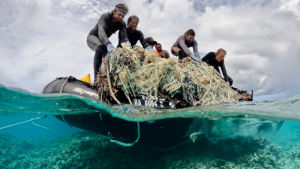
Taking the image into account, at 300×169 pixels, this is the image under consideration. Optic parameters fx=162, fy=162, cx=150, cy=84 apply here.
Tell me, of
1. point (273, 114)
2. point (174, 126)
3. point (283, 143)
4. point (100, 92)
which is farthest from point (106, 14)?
point (283, 143)

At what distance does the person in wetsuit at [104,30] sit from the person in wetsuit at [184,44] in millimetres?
2087

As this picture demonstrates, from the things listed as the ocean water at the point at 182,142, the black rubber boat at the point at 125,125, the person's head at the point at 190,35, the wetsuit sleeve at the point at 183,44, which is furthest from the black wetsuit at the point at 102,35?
the person's head at the point at 190,35

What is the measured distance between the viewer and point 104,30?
13.4 feet

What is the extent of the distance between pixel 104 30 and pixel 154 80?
77.0 inches

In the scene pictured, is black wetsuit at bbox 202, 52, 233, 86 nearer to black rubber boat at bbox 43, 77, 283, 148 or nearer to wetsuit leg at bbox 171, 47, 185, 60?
wetsuit leg at bbox 171, 47, 185, 60

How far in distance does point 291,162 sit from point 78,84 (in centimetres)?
632

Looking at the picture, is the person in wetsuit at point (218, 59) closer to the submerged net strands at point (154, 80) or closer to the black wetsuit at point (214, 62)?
the black wetsuit at point (214, 62)

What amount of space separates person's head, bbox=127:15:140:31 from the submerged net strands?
119 cm

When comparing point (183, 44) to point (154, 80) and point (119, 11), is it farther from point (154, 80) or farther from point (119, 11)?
point (154, 80)

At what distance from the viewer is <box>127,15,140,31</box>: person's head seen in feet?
14.8

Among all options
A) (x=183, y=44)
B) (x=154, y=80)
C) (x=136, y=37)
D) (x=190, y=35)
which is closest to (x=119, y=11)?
(x=136, y=37)

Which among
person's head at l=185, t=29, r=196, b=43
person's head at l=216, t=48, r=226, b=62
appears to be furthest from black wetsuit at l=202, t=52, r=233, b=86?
person's head at l=185, t=29, r=196, b=43

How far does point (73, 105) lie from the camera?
11.6 feet

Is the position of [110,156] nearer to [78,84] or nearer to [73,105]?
[73,105]
